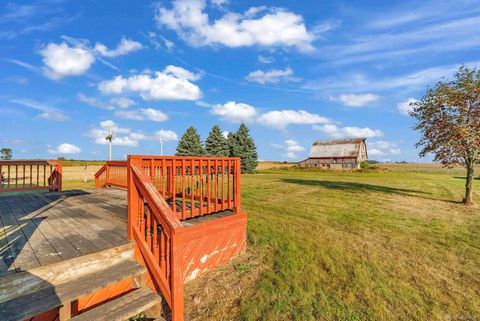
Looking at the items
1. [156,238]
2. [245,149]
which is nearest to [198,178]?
[156,238]

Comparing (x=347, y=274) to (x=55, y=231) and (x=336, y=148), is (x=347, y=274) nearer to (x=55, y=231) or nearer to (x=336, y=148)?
(x=55, y=231)

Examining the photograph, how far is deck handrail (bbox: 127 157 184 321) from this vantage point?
9.17ft

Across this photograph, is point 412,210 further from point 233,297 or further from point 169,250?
point 169,250

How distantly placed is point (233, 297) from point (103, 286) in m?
1.68

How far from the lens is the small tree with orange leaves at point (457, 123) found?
9.97 m

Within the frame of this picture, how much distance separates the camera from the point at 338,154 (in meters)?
43.1

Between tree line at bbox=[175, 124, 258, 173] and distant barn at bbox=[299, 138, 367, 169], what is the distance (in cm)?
1606

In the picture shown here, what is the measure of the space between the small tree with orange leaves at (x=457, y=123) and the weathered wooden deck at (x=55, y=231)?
1243 cm

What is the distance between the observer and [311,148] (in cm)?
4803

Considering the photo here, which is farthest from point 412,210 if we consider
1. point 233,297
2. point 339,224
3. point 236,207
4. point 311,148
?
point 311,148

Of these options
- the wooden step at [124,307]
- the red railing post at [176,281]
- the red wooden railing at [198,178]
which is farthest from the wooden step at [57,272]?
the red wooden railing at [198,178]

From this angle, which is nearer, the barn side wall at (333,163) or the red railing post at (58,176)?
the red railing post at (58,176)

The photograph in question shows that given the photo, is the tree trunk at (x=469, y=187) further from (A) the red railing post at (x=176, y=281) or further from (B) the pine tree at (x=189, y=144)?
(B) the pine tree at (x=189, y=144)

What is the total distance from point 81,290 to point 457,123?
13449 mm
